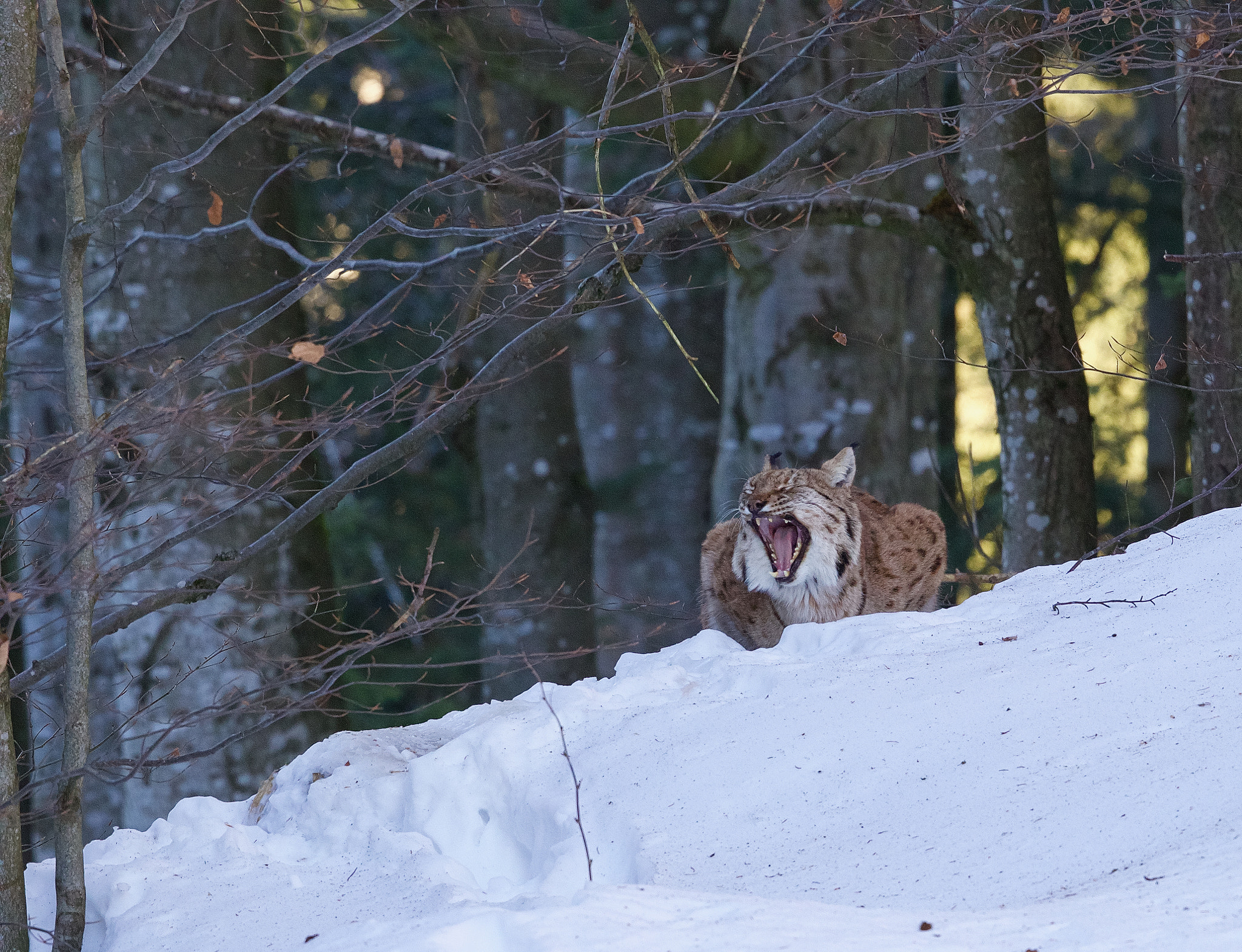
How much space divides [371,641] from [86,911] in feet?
5.23

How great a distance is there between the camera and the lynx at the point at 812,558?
6.19 m

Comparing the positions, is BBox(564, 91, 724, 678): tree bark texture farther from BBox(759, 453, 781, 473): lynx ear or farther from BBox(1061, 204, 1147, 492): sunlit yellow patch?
BBox(1061, 204, 1147, 492): sunlit yellow patch

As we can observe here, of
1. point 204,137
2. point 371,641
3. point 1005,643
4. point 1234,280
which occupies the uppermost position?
point 204,137

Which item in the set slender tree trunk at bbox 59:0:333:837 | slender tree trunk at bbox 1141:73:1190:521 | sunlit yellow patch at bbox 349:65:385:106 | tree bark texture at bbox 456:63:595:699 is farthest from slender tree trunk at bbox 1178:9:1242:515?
sunlit yellow patch at bbox 349:65:385:106

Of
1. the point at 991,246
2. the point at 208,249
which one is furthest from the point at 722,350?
the point at 208,249

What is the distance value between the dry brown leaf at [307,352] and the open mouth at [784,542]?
3.01 metres

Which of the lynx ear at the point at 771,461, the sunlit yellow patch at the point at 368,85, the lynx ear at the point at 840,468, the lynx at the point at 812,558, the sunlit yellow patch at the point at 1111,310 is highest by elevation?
the sunlit yellow patch at the point at 368,85

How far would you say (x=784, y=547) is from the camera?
20.3 ft

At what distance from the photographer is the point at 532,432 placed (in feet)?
34.6

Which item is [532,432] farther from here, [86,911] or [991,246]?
[86,911]

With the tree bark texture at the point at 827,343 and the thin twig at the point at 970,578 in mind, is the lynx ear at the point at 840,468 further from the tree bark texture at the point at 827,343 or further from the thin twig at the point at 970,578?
the tree bark texture at the point at 827,343

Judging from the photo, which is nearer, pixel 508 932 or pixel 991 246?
pixel 508 932

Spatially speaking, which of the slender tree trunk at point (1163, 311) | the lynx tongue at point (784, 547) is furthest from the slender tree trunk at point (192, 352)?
the slender tree trunk at point (1163, 311)

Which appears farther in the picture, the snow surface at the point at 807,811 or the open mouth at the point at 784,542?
the open mouth at the point at 784,542
